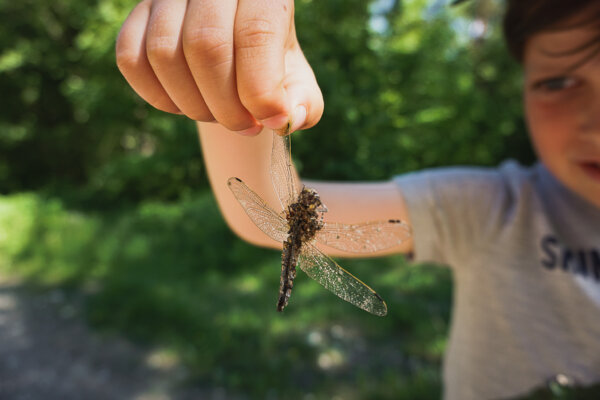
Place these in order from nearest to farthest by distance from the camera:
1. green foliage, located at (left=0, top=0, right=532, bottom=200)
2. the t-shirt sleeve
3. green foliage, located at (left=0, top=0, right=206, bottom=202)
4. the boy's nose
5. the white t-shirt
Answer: the boy's nose < the white t-shirt < the t-shirt sleeve < green foliage, located at (left=0, top=0, right=532, bottom=200) < green foliage, located at (left=0, top=0, right=206, bottom=202)

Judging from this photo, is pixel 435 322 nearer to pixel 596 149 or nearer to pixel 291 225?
pixel 596 149

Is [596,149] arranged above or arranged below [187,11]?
below

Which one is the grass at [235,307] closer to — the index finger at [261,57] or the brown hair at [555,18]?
the brown hair at [555,18]

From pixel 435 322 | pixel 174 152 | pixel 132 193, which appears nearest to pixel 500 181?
pixel 435 322

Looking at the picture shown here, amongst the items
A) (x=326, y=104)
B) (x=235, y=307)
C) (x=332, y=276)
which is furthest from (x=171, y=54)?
(x=235, y=307)

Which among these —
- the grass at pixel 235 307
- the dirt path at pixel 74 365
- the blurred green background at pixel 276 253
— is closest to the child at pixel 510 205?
the blurred green background at pixel 276 253

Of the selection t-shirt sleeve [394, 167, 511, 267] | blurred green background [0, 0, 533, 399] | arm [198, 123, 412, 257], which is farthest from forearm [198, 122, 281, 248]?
t-shirt sleeve [394, 167, 511, 267]

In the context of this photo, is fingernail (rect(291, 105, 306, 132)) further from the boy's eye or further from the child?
the boy's eye
